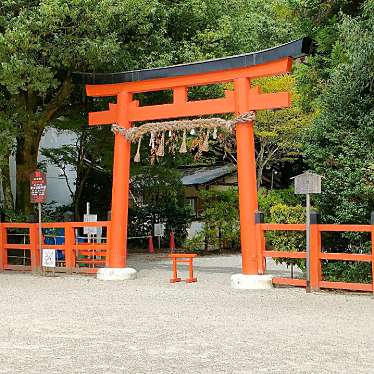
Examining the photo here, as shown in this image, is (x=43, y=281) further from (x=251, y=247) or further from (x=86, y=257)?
(x=251, y=247)

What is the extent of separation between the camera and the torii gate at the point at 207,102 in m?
12.6

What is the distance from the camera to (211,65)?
1326cm

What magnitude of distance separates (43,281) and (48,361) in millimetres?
7788

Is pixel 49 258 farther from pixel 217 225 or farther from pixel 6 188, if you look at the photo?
pixel 217 225

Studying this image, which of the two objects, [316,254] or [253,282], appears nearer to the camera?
[316,254]

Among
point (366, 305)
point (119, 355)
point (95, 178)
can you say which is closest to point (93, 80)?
point (366, 305)

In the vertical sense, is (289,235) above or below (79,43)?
below

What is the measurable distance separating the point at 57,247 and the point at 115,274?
217 cm

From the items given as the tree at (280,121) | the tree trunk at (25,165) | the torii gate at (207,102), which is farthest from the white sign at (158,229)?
the torii gate at (207,102)

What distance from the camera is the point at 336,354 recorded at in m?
6.73

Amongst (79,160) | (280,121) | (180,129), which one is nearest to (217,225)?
(280,121)

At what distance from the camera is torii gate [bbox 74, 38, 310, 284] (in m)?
12.6

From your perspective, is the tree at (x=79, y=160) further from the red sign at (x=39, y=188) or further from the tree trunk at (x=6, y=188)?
the red sign at (x=39, y=188)

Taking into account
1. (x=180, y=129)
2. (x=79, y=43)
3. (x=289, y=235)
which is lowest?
(x=289, y=235)
